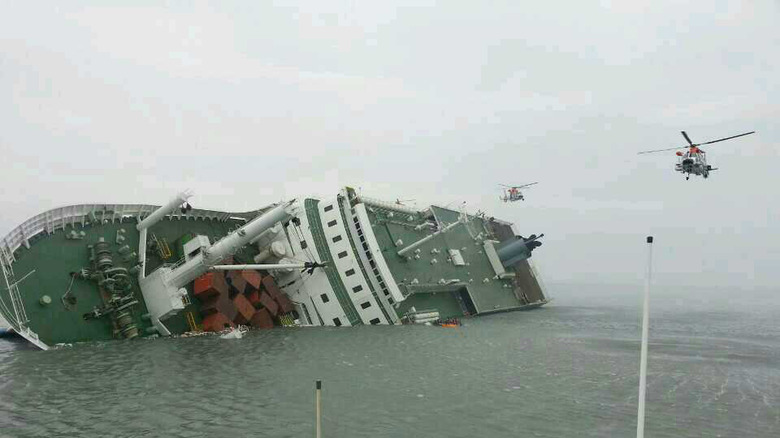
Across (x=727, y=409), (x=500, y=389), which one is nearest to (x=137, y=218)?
(x=500, y=389)

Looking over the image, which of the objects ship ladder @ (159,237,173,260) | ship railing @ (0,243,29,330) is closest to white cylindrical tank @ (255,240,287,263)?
ship ladder @ (159,237,173,260)

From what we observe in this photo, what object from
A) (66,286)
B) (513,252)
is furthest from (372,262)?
(513,252)

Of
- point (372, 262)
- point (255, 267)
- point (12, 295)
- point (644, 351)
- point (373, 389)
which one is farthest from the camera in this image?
point (372, 262)

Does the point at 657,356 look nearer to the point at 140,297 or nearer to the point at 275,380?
the point at 275,380

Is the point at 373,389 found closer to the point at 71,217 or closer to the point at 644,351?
the point at 644,351

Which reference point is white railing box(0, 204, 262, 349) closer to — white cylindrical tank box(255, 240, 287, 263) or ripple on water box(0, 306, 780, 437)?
ripple on water box(0, 306, 780, 437)

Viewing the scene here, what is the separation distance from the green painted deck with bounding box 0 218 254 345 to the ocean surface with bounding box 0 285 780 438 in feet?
6.19

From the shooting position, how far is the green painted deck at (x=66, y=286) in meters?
30.6

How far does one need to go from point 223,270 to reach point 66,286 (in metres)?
10.3

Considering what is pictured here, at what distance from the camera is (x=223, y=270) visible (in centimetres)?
3962

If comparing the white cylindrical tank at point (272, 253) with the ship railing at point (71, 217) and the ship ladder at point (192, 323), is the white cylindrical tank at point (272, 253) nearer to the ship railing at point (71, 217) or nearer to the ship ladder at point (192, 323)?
the ship railing at point (71, 217)

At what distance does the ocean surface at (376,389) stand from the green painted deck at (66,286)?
6.19 feet

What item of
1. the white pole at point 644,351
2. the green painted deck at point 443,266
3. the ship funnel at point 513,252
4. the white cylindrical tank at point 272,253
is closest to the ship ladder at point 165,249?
the white cylindrical tank at point 272,253

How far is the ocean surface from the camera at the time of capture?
17.0 metres
